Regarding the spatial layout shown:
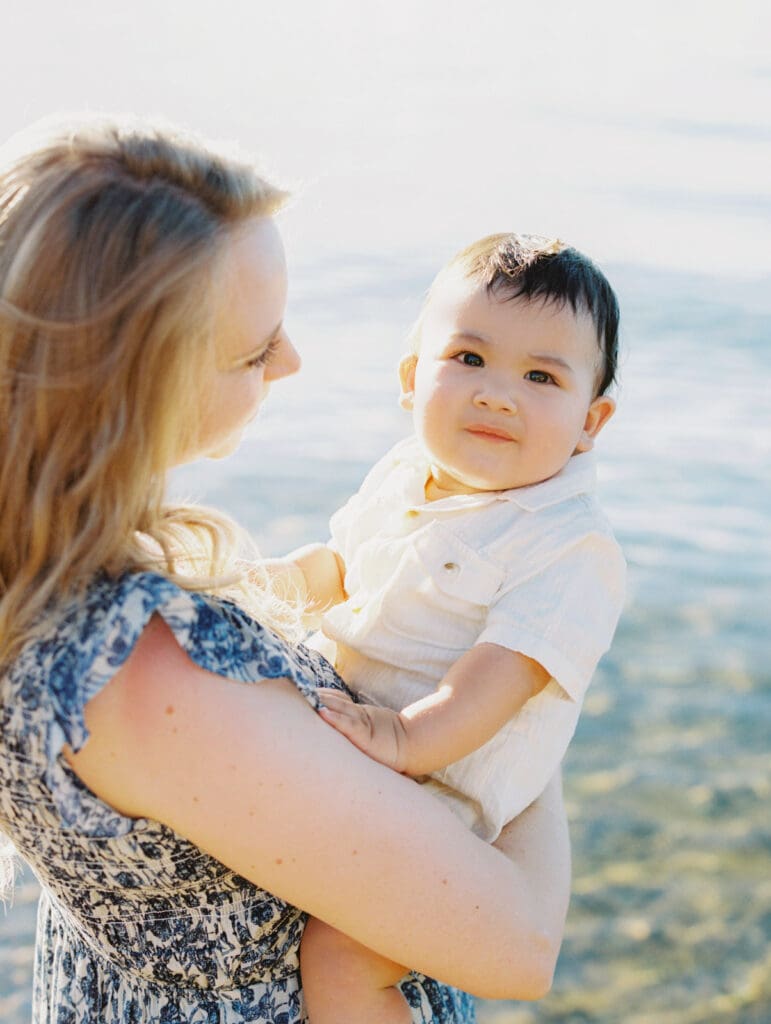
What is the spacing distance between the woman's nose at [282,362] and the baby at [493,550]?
473 millimetres

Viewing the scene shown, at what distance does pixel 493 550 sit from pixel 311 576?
436 mm

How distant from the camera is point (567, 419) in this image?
2330 mm

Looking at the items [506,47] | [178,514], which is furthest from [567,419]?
[506,47]

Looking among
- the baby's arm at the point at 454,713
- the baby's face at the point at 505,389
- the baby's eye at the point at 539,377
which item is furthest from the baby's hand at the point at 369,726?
the baby's eye at the point at 539,377

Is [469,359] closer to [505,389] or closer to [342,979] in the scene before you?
[505,389]

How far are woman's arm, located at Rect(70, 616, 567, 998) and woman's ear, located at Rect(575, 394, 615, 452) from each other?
812 millimetres

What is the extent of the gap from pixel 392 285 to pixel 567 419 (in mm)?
7810

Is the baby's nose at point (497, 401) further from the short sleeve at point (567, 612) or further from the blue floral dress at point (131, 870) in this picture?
the blue floral dress at point (131, 870)

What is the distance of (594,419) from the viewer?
2465mm

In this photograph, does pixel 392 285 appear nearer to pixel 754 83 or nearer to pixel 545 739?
pixel 545 739

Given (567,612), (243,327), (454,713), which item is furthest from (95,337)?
(567,612)

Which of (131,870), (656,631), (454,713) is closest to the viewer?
(131,870)

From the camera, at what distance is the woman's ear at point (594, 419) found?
2.44 metres

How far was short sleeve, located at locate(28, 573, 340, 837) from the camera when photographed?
1.59m
